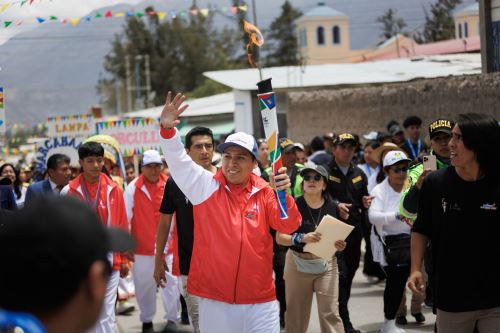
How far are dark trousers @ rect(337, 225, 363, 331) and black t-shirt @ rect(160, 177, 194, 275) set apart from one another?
1579 mm

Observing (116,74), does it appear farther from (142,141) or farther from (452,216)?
(452,216)

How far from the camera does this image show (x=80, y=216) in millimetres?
2236

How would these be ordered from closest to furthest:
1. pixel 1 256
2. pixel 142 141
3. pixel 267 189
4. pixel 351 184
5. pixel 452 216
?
A: pixel 1 256
pixel 452 216
pixel 267 189
pixel 351 184
pixel 142 141

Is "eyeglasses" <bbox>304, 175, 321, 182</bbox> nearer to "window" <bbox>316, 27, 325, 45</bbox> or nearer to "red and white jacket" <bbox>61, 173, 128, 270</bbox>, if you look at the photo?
"red and white jacket" <bbox>61, 173, 128, 270</bbox>

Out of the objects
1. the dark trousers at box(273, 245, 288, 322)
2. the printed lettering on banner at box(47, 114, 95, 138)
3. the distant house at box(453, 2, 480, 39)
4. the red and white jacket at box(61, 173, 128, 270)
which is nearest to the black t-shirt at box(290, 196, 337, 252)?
the dark trousers at box(273, 245, 288, 322)

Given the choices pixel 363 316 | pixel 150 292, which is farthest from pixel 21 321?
pixel 363 316

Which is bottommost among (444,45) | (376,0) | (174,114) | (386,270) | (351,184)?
(386,270)

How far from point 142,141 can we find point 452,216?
12.7m

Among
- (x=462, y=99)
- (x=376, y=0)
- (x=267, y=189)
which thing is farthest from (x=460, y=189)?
(x=376, y=0)

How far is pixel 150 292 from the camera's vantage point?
1033 cm

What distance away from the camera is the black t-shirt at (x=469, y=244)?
527 cm

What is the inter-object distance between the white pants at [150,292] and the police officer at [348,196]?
2.02 metres

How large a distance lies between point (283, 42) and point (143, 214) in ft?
248

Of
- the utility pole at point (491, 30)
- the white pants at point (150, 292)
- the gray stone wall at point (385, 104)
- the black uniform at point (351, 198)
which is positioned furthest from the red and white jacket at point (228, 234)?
the utility pole at point (491, 30)
